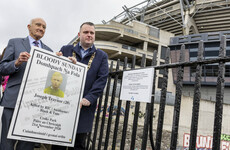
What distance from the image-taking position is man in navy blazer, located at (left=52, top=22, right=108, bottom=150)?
2.23m

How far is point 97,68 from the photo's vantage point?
7.86ft

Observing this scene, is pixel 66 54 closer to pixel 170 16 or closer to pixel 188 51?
pixel 188 51

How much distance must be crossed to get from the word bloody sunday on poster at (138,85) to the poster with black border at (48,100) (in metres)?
0.65

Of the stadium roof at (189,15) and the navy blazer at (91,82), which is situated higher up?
the stadium roof at (189,15)

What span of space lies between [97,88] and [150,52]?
30.9 meters

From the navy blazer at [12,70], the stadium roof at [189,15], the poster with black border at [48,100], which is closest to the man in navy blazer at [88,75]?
the poster with black border at [48,100]

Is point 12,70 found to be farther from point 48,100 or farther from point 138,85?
point 138,85

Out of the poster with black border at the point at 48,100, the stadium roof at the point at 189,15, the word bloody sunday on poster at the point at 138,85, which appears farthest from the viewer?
the stadium roof at the point at 189,15

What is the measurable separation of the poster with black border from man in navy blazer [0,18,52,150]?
0.13m

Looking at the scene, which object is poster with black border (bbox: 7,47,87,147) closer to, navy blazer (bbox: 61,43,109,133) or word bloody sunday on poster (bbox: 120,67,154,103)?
navy blazer (bbox: 61,43,109,133)

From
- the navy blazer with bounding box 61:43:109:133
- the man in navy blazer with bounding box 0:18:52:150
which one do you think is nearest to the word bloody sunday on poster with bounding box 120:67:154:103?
the navy blazer with bounding box 61:43:109:133

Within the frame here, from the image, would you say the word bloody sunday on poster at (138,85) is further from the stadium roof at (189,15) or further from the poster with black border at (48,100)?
the stadium roof at (189,15)

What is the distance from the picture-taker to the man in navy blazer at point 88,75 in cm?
223

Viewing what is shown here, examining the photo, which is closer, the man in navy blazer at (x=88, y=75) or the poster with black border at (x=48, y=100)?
the poster with black border at (x=48, y=100)
